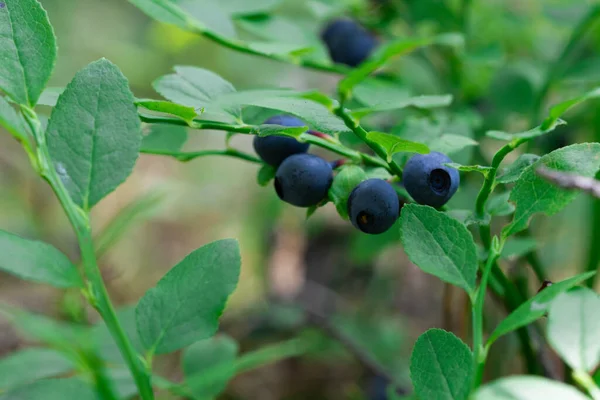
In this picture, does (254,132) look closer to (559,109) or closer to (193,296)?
(193,296)

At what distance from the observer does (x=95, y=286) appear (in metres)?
0.54

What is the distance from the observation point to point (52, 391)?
669 mm

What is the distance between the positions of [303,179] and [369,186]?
0.22 ft

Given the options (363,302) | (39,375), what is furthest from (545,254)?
(39,375)

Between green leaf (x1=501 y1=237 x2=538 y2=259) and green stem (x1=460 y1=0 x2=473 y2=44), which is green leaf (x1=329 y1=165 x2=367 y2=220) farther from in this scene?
green stem (x1=460 y1=0 x2=473 y2=44)

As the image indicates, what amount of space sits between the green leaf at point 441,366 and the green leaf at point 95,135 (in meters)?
0.30

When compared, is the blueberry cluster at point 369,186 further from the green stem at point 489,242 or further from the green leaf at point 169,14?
the green leaf at point 169,14

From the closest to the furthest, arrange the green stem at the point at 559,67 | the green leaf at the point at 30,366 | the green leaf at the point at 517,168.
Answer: the green leaf at the point at 517,168 → the green leaf at the point at 30,366 → the green stem at the point at 559,67

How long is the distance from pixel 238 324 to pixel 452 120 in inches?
43.0

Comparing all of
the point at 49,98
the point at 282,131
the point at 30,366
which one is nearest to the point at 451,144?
the point at 282,131

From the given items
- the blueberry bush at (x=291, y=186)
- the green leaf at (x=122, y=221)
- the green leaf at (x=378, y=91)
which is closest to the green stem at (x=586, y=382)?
the blueberry bush at (x=291, y=186)

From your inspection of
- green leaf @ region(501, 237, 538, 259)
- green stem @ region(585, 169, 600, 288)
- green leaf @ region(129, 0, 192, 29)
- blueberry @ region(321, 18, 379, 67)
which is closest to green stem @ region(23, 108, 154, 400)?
green leaf @ region(129, 0, 192, 29)

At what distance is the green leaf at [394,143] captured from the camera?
53cm

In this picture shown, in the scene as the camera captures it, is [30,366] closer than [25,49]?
No
